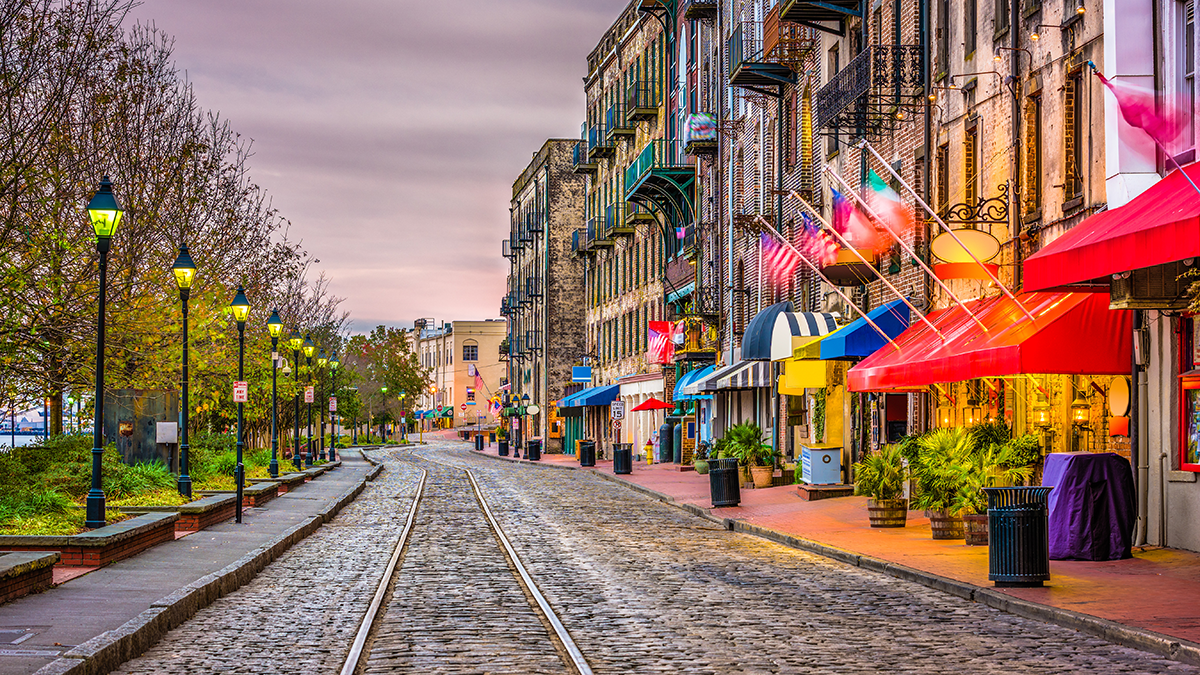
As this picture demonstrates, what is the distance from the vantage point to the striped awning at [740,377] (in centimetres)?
3756

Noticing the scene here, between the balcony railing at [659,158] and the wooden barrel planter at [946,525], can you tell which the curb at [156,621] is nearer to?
the wooden barrel planter at [946,525]

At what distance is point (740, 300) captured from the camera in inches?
1705

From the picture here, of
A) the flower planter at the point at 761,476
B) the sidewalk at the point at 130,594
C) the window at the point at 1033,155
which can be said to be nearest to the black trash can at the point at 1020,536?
the sidewalk at the point at 130,594

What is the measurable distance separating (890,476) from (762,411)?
63.6ft

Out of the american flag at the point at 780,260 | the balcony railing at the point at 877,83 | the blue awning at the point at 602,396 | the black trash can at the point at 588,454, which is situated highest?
the balcony railing at the point at 877,83

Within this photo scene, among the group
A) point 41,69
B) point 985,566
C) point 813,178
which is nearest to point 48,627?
point 985,566

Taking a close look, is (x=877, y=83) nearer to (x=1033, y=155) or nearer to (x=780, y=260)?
(x=780, y=260)

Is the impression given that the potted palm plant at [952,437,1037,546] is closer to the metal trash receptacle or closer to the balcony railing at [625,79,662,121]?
the metal trash receptacle

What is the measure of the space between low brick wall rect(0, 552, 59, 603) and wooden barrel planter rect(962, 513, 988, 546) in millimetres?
11183

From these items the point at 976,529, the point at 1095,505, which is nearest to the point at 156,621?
the point at 1095,505

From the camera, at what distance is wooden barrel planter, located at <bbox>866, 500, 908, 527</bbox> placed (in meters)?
21.3

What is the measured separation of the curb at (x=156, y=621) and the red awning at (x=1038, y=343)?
9.75 meters

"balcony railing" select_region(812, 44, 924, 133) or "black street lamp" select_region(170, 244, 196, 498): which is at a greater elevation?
"balcony railing" select_region(812, 44, 924, 133)

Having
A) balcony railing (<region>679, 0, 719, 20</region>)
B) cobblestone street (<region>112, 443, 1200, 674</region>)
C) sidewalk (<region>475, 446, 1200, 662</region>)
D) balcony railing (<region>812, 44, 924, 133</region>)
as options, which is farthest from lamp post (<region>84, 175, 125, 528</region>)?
balcony railing (<region>679, 0, 719, 20</region>)
